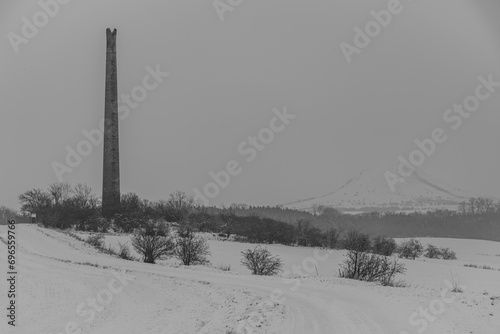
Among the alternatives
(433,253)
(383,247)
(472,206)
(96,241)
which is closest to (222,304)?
(96,241)

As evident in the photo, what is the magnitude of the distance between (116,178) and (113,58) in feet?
37.7

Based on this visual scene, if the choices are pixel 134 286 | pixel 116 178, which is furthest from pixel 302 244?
pixel 134 286

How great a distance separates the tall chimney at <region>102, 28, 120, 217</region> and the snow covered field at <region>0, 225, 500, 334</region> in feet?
77.8

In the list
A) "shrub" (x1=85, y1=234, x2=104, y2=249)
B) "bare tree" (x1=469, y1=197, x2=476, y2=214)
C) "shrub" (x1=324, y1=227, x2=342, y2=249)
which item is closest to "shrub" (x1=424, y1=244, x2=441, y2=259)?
"shrub" (x1=324, y1=227, x2=342, y2=249)

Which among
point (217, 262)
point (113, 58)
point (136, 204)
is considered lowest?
point (217, 262)

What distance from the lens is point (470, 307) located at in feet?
37.7

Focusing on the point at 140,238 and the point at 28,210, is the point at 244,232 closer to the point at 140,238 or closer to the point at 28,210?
the point at 140,238

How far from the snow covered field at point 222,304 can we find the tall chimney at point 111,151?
23715 millimetres

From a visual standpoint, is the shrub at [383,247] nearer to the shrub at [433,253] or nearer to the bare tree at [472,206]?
the shrub at [433,253]

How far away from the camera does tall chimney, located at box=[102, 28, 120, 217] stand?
42.3m

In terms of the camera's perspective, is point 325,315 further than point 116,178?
No

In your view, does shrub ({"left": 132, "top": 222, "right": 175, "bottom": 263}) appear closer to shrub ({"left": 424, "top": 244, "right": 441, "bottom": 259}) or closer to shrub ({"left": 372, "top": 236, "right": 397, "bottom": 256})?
shrub ({"left": 372, "top": 236, "right": 397, "bottom": 256})

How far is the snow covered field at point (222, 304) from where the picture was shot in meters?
10.3

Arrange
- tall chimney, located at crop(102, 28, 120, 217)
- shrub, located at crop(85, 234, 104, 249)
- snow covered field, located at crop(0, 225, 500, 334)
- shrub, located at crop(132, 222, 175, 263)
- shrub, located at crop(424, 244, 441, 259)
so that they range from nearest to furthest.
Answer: snow covered field, located at crop(0, 225, 500, 334) → shrub, located at crop(132, 222, 175, 263) → shrub, located at crop(85, 234, 104, 249) → tall chimney, located at crop(102, 28, 120, 217) → shrub, located at crop(424, 244, 441, 259)
